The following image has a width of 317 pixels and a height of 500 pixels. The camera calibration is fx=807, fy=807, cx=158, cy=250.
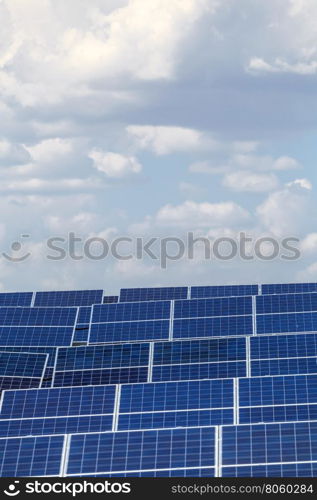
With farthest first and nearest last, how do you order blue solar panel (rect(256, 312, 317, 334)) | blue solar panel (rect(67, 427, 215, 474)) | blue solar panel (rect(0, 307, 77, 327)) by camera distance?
blue solar panel (rect(0, 307, 77, 327)) → blue solar panel (rect(256, 312, 317, 334)) → blue solar panel (rect(67, 427, 215, 474))

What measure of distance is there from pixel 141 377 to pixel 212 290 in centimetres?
2268

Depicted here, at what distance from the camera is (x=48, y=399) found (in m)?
37.2

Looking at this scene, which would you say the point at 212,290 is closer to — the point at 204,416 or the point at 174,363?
the point at 174,363

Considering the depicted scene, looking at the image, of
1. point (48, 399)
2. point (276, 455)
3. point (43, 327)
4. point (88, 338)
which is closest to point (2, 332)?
point (43, 327)

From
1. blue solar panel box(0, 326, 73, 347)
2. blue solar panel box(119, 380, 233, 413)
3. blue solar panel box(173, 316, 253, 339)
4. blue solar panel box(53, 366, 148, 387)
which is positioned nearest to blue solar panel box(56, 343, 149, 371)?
blue solar panel box(53, 366, 148, 387)

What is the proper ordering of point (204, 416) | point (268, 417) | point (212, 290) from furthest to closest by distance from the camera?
1. point (212, 290)
2. point (204, 416)
3. point (268, 417)

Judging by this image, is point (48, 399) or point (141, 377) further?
point (141, 377)

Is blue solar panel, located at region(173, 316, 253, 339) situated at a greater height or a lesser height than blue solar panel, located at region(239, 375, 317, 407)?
greater

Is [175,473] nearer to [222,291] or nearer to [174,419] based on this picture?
[174,419]

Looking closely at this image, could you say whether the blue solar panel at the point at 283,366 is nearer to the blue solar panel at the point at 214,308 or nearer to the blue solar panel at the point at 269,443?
the blue solar panel at the point at 214,308

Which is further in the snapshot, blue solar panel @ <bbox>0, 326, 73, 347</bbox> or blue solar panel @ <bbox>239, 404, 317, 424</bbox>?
blue solar panel @ <bbox>0, 326, 73, 347</bbox>

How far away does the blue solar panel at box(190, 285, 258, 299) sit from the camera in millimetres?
68438

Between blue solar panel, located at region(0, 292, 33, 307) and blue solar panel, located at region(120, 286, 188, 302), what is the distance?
854 centimetres

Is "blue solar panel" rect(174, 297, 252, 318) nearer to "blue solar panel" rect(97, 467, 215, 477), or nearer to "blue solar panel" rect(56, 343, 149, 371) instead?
"blue solar panel" rect(56, 343, 149, 371)
